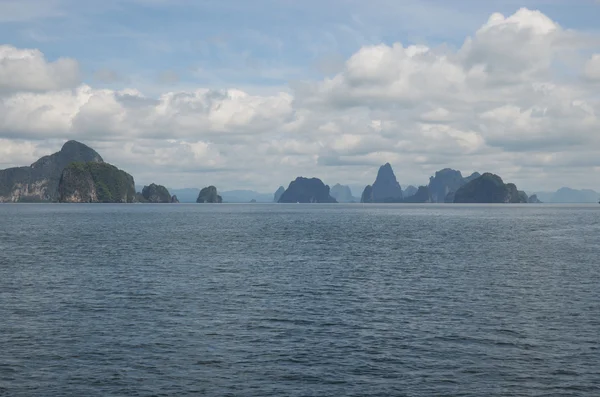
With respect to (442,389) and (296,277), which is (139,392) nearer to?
(442,389)

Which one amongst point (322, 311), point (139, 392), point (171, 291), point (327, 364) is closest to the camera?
point (139, 392)

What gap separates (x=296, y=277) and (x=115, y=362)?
117 feet

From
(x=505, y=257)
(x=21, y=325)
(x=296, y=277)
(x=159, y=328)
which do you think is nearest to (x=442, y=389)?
(x=159, y=328)

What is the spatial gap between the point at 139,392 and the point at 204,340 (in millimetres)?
9809

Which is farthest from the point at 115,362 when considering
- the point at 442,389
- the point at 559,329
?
the point at 559,329

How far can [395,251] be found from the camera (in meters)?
98.6

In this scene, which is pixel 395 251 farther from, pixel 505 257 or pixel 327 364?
pixel 327 364

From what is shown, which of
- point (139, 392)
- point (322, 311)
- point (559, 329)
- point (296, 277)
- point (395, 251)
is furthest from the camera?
point (395, 251)

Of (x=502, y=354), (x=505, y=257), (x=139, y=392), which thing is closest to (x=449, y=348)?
(x=502, y=354)

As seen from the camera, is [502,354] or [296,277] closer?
[502,354]

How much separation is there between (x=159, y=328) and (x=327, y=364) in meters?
14.4

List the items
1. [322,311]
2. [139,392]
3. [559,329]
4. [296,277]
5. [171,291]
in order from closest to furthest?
[139,392] → [559,329] → [322,311] → [171,291] → [296,277]

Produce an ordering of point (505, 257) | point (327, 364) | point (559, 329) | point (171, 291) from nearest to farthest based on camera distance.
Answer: point (327, 364), point (559, 329), point (171, 291), point (505, 257)

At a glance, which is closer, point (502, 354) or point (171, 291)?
point (502, 354)
